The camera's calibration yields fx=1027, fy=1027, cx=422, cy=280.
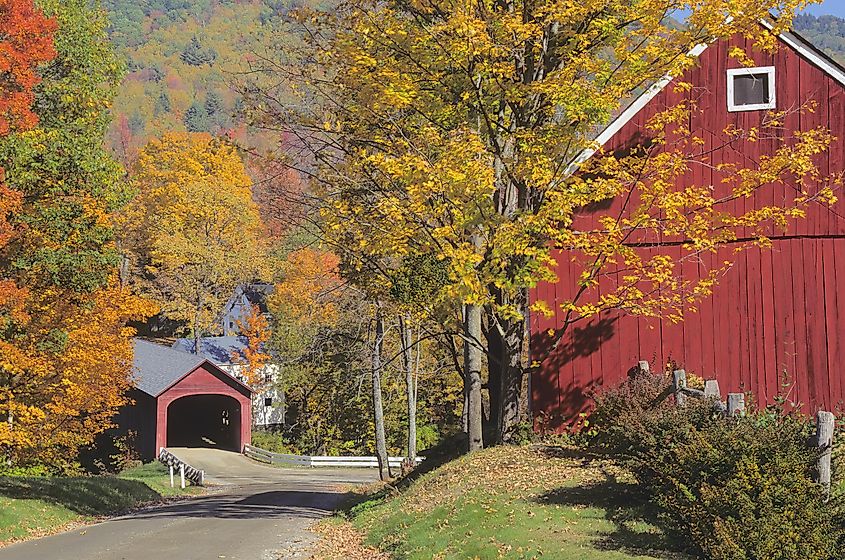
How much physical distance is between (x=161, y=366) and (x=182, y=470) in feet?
60.6

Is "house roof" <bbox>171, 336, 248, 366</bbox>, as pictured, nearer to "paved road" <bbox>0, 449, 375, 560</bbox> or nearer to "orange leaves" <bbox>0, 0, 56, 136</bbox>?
"paved road" <bbox>0, 449, 375, 560</bbox>

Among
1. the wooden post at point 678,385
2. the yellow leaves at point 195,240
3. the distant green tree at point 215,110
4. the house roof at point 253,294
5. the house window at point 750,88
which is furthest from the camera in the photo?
the distant green tree at point 215,110

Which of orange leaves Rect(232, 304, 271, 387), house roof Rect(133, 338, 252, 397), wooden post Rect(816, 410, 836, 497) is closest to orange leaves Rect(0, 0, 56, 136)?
wooden post Rect(816, 410, 836, 497)

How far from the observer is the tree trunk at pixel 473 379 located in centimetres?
2091

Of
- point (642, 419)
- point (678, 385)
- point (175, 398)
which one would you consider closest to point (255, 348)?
point (175, 398)

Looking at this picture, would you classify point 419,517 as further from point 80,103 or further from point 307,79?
point 80,103

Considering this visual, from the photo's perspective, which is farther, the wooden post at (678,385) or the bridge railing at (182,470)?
the bridge railing at (182,470)

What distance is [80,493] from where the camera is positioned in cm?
2986

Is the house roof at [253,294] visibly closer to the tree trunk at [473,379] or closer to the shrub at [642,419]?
the tree trunk at [473,379]

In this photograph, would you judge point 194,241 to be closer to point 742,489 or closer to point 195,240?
point 195,240

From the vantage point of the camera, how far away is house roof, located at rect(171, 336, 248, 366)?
6844 centimetres

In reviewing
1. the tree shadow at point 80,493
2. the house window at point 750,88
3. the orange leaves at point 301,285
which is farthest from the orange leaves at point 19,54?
the orange leaves at point 301,285

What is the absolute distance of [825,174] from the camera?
71.5ft

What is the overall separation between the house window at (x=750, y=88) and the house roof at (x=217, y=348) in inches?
1982
